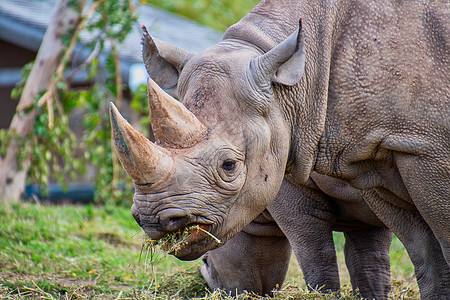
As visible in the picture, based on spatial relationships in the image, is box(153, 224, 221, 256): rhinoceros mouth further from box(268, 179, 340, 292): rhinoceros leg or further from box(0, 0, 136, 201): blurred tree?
box(0, 0, 136, 201): blurred tree

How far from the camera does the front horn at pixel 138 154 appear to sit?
125 inches

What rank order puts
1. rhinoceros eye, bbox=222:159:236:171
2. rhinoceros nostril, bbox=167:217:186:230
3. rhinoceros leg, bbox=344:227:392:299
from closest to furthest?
rhinoceros nostril, bbox=167:217:186:230
rhinoceros eye, bbox=222:159:236:171
rhinoceros leg, bbox=344:227:392:299

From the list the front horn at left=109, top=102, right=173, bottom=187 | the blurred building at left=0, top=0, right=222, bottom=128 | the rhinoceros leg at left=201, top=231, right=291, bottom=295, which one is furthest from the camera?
the blurred building at left=0, top=0, right=222, bottom=128

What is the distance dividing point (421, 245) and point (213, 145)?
154 cm

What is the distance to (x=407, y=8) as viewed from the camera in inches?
148

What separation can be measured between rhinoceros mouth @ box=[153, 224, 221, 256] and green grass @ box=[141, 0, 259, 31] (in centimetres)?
2106

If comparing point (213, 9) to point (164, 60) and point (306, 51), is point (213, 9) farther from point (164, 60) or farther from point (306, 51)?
point (306, 51)

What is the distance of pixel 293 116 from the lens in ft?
12.3

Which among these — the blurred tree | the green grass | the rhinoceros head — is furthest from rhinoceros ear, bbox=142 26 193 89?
the green grass

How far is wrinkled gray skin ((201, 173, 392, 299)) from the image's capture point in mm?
4652

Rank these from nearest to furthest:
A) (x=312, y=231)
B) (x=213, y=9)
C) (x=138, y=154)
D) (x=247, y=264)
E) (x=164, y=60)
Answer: (x=138, y=154)
(x=164, y=60)
(x=312, y=231)
(x=247, y=264)
(x=213, y=9)

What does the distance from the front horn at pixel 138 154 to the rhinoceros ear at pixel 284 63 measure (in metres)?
0.67

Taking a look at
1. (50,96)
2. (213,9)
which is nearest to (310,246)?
(50,96)

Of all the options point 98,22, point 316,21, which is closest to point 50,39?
point 98,22
